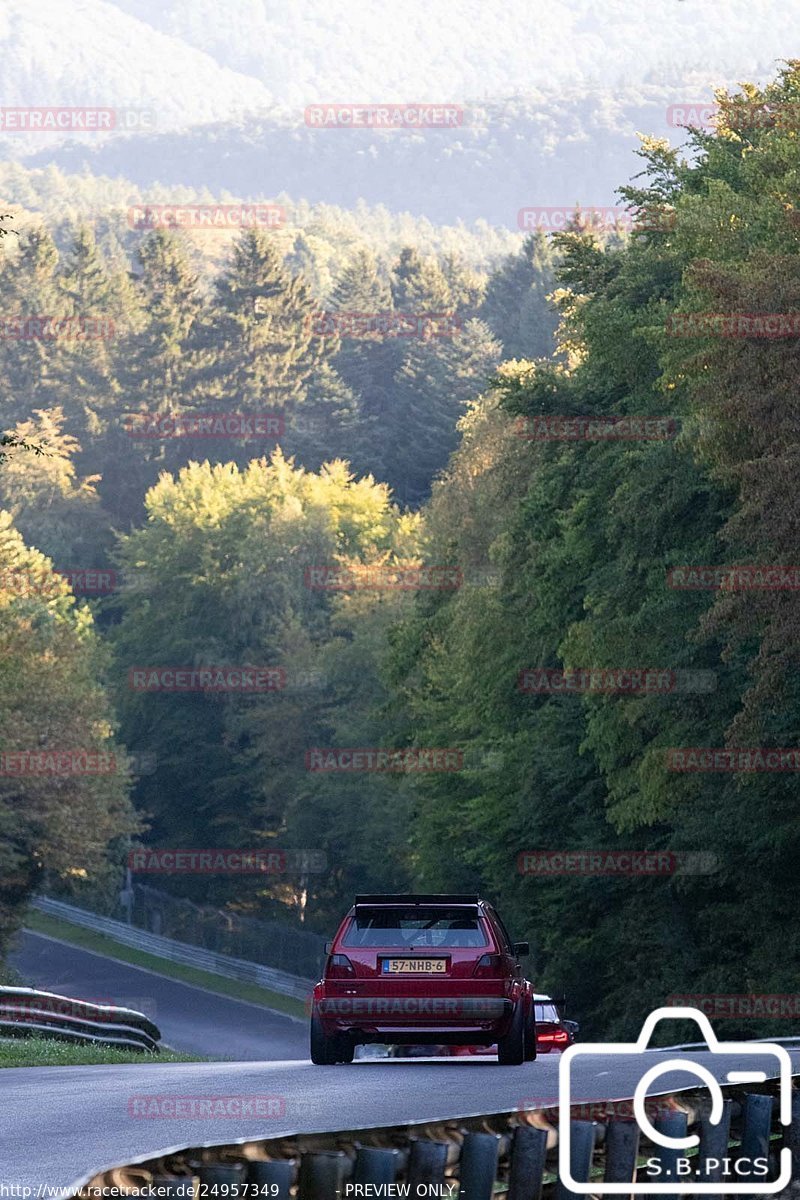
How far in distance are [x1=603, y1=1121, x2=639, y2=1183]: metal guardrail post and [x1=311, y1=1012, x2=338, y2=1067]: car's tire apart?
413 inches

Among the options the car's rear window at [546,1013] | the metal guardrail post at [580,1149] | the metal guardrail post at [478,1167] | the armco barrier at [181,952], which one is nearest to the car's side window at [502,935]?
the car's rear window at [546,1013]

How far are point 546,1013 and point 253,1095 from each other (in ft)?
A: 44.0

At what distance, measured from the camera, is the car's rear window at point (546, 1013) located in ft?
91.9

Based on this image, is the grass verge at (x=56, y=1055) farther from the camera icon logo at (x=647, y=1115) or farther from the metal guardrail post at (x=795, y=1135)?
the camera icon logo at (x=647, y=1115)

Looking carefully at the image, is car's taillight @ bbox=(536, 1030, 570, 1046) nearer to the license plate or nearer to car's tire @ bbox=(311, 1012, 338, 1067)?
car's tire @ bbox=(311, 1012, 338, 1067)

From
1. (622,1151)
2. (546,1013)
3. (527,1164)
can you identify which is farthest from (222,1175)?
(546,1013)

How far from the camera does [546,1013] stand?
1114 inches

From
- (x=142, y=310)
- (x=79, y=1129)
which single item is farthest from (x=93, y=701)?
(x=142, y=310)

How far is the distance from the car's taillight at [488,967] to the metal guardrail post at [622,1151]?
32.5ft

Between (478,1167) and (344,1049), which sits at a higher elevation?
(344,1049)

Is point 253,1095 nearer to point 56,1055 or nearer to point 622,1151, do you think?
point 622,1151

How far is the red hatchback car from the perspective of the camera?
19203mm

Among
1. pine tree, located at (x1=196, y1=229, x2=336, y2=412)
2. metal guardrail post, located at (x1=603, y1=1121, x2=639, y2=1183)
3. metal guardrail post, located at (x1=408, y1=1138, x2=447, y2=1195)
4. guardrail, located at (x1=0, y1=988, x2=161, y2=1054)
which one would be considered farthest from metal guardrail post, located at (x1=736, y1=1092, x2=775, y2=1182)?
pine tree, located at (x1=196, y1=229, x2=336, y2=412)

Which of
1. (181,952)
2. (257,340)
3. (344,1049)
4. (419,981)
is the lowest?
(344,1049)
